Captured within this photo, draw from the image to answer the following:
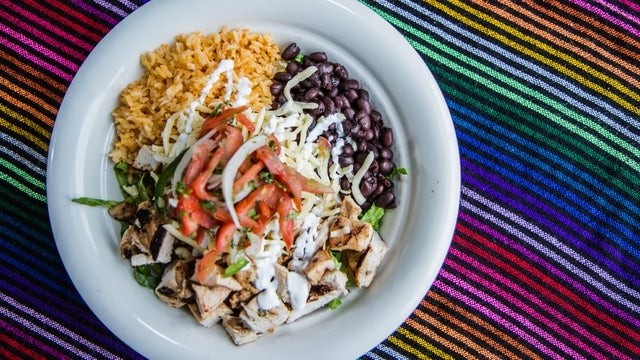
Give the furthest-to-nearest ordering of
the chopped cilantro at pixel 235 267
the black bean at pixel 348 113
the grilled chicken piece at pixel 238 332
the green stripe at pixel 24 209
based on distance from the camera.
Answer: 1. the green stripe at pixel 24 209
2. the black bean at pixel 348 113
3. the grilled chicken piece at pixel 238 332
4. the chopped cilantro at pixel 235 267

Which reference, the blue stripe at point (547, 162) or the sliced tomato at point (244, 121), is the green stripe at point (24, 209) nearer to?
the sliced tomato at point (244, 121)

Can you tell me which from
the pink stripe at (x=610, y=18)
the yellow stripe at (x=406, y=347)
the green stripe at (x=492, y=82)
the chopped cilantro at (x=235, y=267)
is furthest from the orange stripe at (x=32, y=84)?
the pink stripe at (x=610, y=18)

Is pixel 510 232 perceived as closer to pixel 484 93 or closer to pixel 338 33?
pixel 484 93

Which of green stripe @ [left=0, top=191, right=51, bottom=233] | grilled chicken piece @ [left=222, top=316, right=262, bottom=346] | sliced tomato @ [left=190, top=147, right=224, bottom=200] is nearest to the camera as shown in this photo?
sliced tomato @ [left=190, top=147, right=224, bottom=200]

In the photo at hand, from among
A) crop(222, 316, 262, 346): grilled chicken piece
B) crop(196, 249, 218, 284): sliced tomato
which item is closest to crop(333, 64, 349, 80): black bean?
crop(196, 249, 218, 284): sliced tomato

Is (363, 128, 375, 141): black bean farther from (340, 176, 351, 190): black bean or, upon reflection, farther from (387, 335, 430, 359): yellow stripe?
(387, 335, 430, 359): yellow stripe

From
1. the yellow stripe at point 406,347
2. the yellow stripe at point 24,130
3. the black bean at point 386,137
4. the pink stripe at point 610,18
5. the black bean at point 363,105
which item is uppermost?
the pink stripe at point 610,18

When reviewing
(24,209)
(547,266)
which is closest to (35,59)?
(24,209)
